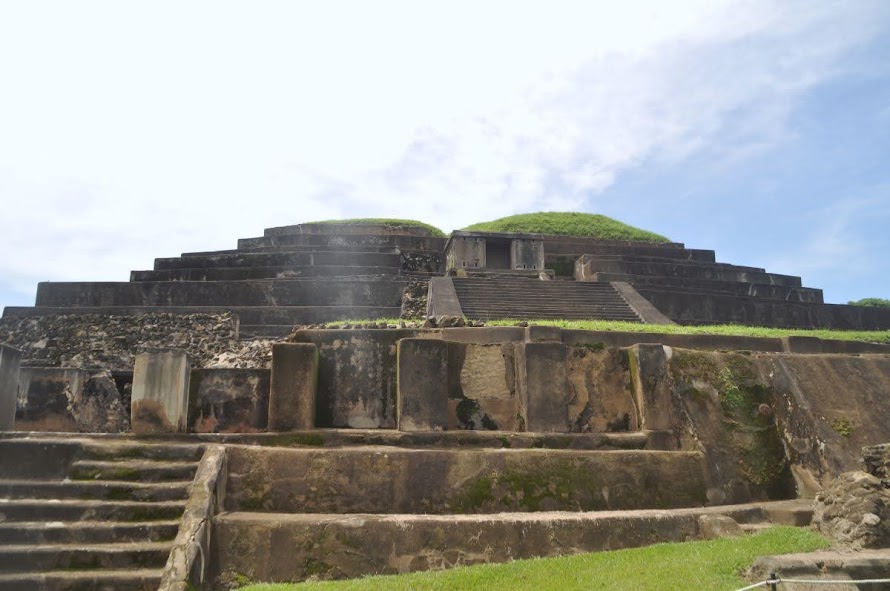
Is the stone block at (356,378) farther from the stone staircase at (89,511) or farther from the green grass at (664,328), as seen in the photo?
the green grass at (664,328)

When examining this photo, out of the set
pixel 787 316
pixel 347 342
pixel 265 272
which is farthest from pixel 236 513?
pixel 787 316

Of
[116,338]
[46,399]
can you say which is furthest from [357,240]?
[46,399]

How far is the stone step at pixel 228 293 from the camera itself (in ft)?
56.2

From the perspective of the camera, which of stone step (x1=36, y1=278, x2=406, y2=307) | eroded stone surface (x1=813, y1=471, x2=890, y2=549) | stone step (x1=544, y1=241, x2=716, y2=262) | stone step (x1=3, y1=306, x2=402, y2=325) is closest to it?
eroded stone surface (x1=813, y1=471, x2=890, y2=549)

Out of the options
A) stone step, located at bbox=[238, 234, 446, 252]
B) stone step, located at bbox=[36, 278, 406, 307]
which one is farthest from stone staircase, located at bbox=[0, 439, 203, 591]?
stone step, located at bbox=[238, 234, 446, 252]

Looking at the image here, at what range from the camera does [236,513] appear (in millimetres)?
5230

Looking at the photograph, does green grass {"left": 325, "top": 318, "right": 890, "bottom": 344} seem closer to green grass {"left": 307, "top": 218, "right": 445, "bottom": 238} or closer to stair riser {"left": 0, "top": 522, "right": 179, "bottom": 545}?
stair riser {"left": 0, "top": 522, "right": 179, "bottom": 545}

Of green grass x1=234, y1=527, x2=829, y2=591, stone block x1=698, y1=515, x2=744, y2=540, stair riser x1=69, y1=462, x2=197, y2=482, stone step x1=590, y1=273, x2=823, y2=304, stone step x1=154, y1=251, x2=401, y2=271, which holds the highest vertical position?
stone step x1=154, y1=251, x2=401, y2=271

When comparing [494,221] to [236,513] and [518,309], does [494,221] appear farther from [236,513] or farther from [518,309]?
[236,513]

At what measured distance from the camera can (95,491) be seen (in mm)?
5199

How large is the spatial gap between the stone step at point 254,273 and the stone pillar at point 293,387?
41.2ft

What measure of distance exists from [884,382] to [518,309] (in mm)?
8223

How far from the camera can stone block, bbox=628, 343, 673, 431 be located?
653cm

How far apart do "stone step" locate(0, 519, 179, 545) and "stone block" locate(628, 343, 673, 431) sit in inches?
169
